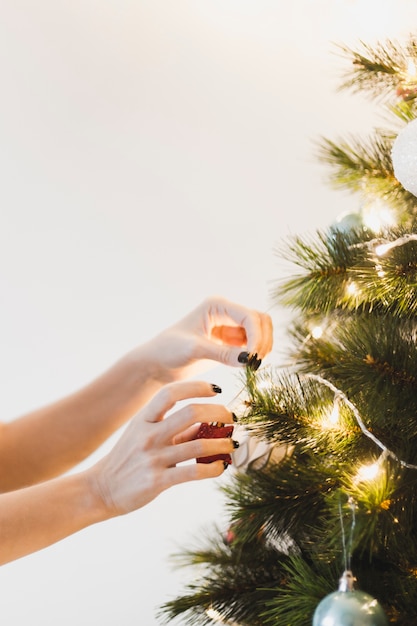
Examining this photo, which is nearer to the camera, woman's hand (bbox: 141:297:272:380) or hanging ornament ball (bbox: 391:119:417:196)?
hanging ornament ball (bbox: 391:119:417:196)

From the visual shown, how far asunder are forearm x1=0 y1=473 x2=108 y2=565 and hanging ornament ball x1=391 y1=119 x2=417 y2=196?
0.40 meters

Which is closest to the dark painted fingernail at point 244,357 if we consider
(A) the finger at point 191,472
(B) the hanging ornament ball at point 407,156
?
(A) the finger at point 191,472

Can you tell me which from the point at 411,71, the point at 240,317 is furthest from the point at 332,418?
the point at 411,71

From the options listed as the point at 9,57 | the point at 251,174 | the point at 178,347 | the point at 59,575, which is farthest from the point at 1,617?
the point at 9,57

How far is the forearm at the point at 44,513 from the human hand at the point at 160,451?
25 millimetres

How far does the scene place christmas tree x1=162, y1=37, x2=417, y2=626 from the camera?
0.53 metres

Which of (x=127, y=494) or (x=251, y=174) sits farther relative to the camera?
(x=251, y=174)

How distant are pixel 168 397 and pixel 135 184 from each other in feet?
2.55

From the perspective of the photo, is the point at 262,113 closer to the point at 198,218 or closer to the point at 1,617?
the point at 198,218

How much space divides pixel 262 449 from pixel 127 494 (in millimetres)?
185

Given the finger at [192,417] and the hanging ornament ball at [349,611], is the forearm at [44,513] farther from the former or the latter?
the hanging ornament ball at [349,611]

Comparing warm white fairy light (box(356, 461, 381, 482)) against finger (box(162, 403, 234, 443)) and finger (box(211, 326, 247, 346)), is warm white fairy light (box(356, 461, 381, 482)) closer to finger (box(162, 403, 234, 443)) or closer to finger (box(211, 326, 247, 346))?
finger (box(162, 403, 234, 443))

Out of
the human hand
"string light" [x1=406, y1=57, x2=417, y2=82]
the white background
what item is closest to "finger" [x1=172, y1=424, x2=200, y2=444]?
the human hand

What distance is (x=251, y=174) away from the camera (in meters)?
1.33
